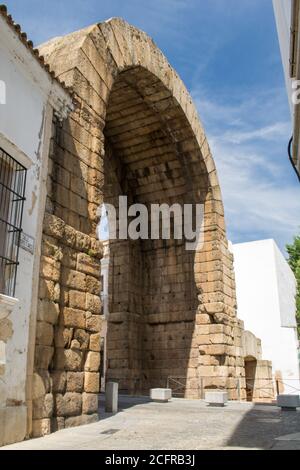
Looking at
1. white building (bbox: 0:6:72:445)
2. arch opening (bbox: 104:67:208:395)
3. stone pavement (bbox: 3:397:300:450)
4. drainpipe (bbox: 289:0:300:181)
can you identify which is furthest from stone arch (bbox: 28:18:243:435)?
drainpipe (bbox: 289:0:300:181)

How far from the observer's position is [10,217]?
5172mm

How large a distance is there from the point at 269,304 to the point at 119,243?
11696 mm

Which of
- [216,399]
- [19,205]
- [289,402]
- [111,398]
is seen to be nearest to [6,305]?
[19,205]

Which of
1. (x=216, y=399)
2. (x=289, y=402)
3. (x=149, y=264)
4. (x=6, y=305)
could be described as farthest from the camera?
(x=149, y=264)

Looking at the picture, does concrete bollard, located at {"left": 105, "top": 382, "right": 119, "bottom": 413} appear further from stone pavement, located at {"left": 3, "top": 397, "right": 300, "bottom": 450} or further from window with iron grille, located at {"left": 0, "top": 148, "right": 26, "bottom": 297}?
window with iron grille, located at {"left": 0, "top": 148, "right": 26, "bottom": 297}

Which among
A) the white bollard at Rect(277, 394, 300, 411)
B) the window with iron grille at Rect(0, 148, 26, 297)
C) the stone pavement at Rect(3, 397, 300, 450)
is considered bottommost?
the stone pavement at Rect(3, 397, 300, 450)

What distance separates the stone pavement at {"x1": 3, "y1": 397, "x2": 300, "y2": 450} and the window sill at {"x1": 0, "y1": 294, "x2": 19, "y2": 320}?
1.28 metres

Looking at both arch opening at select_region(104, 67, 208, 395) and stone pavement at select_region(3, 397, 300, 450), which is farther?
arch opening at select_region(104, 67, 208, 395)

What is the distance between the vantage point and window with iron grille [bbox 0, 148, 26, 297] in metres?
4.91

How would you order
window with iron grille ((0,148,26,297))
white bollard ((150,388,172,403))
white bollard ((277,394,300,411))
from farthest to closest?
white bollard ((150,388,172,403)), white bollard ((277,394,300,411)), window with iron grille ((0,148,26,297))

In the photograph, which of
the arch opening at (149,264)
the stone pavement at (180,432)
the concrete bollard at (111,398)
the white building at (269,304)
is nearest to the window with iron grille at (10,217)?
the stone pavement at (180,432)

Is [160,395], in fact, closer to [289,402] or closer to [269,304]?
[289,402]

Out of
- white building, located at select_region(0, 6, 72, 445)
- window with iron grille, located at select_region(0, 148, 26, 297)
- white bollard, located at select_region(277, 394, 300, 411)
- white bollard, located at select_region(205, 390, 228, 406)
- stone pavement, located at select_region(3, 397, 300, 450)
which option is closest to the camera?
stone pavement, located at select_region(3, 397, 300, 450)
